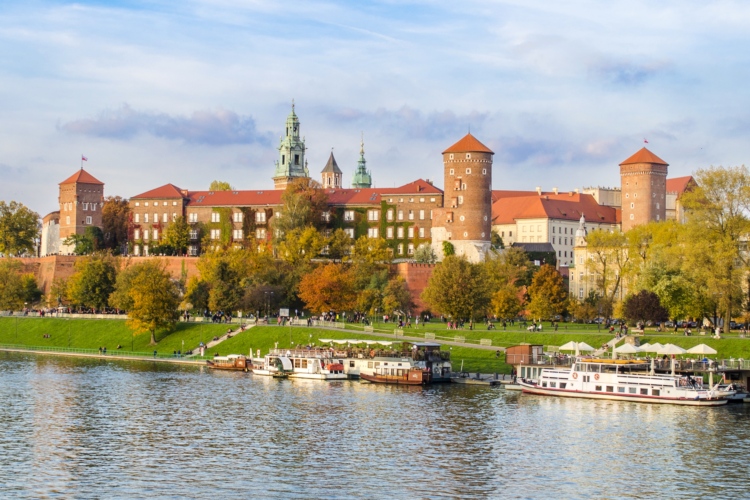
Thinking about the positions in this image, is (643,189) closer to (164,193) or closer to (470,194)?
(470,194)

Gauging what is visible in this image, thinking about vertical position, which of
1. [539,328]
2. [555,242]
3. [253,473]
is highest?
[555,242]

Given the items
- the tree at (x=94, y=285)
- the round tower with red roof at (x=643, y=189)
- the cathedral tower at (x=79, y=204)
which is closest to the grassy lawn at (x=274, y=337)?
the tree at (x=94, y=285)

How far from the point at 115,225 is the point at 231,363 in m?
66.9

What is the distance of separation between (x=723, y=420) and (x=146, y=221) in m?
98.1

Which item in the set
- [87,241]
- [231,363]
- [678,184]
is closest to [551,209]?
[678,184]

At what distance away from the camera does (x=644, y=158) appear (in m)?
142

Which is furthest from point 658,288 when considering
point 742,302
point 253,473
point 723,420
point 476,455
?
point 253,473

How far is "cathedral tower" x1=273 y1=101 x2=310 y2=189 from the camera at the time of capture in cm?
18450

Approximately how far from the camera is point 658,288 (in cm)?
8756

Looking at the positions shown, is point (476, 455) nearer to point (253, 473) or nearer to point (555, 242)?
point (253, 473)

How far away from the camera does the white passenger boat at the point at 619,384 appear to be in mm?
64125

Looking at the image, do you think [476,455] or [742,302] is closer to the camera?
[476,455]

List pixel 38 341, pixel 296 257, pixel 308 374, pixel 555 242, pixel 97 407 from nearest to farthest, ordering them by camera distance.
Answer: pixel 97 407, pixel 308 374, pixel 38 341, pixel 296 257, pixel 555 242

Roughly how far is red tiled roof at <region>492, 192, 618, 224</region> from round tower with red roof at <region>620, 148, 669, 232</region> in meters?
17.0
